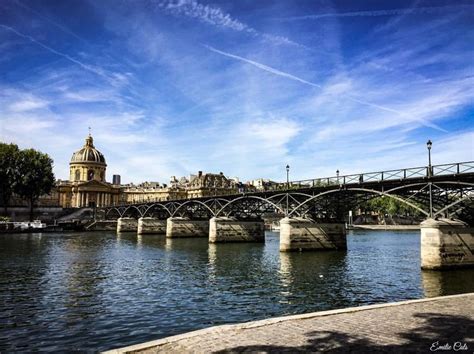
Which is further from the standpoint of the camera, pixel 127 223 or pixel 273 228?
pixel 273 228

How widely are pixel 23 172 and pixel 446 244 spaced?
291 feet

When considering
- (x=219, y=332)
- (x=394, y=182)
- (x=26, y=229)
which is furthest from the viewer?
(x=26, y=229)

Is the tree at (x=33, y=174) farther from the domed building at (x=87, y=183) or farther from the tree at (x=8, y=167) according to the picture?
the domed building at (x=87, y=183)

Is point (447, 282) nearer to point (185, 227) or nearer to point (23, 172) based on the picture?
point (185, 227)

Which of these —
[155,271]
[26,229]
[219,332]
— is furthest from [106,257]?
[26,229]

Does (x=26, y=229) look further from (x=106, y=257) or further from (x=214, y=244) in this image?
(x=106, y=257)

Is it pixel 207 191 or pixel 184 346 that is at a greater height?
pixel 207 191

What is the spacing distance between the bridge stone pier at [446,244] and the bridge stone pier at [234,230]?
3770 centimetres

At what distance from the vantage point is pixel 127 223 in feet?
345

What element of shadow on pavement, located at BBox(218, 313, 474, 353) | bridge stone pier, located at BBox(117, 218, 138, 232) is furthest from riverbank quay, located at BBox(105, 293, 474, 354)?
bridge stone pier, located at BBox(117, 218, 138, 232)

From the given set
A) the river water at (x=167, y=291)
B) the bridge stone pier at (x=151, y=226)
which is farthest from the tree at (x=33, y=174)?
the river water at (x=167, y=291)

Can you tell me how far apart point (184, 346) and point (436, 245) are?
90.7 ft

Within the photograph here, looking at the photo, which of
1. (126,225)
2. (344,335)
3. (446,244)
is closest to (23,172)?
(126,225)

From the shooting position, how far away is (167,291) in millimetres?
24266
